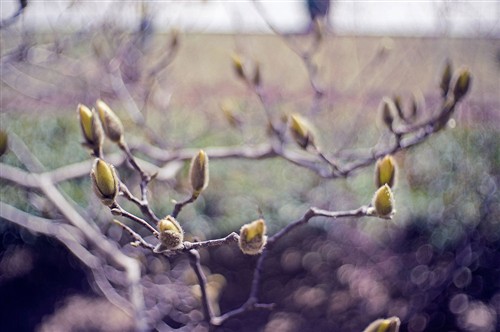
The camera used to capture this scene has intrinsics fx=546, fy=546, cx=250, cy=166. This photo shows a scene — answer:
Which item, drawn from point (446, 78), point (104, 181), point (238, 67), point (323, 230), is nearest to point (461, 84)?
point (446, 78)

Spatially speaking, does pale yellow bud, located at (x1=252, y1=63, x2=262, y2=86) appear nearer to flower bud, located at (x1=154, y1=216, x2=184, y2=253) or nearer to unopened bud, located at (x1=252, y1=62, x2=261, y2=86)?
unopened bud, located at (x1=252, y1=62, x2=261, y2=86)

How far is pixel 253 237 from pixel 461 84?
0.91 metres

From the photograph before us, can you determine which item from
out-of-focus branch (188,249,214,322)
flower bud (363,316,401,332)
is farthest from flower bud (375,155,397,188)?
out-of-focus branch (188,249,214,322)

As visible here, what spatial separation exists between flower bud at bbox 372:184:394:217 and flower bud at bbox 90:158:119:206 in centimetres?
50

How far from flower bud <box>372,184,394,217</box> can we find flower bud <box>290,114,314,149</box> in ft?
1.49

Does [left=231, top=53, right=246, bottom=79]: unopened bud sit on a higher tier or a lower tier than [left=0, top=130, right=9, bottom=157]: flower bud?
lower

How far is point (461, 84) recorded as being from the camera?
1.56 m

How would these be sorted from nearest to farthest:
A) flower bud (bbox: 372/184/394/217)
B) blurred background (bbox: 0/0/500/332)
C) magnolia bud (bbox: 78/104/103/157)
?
flower bud (bbox: 372/184/394/217) < magnolia bud (bbox: 78/104/103/157) < blurred background (bbox: 0/0/500/332)

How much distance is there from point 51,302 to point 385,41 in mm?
3396

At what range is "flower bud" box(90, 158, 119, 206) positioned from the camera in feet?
3.19

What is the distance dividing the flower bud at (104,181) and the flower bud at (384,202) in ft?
1.64

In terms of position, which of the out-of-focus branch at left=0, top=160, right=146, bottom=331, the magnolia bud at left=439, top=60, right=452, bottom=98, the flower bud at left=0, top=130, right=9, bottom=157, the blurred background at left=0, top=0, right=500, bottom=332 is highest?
the magnolia bud at left=439, top=60, right=452, bottom=98

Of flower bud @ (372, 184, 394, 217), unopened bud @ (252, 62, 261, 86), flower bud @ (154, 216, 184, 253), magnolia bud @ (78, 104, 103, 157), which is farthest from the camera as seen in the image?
unopened bud @ (252, 62, 261, 86)

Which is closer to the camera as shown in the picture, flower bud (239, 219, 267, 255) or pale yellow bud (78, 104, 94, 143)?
flower bud (239, 219, 267, 255)
